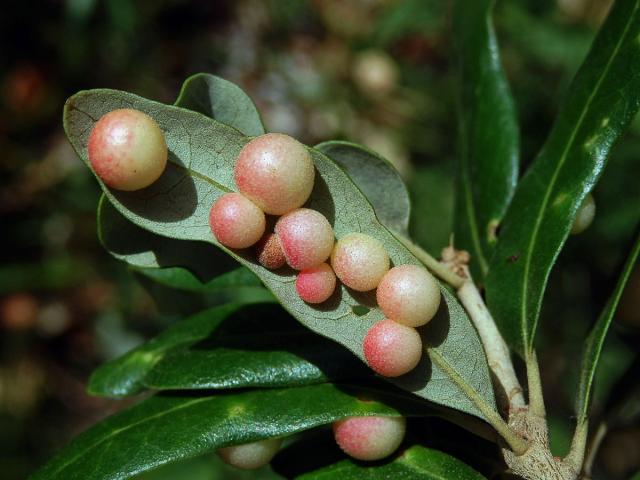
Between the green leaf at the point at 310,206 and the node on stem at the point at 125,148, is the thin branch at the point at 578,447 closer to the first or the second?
the green leaf at the point at 310,206

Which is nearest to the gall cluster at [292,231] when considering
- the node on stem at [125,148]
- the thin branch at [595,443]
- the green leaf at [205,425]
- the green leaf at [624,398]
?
the node on stem at [125,148]

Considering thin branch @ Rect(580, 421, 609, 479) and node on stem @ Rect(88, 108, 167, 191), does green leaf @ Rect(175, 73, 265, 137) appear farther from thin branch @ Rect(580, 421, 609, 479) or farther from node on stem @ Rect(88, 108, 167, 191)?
thin branch @ Rect(580, 421, 609, 479)

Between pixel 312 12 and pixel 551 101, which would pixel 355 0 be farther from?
pixel 551 101

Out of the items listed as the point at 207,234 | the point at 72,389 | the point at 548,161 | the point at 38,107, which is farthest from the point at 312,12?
the point at 207,234

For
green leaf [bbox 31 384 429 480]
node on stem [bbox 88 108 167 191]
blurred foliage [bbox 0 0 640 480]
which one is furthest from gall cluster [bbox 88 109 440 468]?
blurred foliage [bbox 0 0 640 480]

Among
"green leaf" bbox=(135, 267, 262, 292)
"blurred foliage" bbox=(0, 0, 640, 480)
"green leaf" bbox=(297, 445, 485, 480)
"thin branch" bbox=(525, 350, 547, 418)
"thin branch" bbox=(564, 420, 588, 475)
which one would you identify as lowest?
"blurred foliage" bbox=(0, 0, 640, 480)

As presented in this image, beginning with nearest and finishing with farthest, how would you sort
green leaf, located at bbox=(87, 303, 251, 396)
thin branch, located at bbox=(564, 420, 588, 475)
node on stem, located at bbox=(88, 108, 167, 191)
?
node on stem, located at bbox=(88, 108, 167, 191) < thin branch, located at bbox=(564, 420, 588, 475) < green leaf, located at bbox=(87, 303, 251, 396)

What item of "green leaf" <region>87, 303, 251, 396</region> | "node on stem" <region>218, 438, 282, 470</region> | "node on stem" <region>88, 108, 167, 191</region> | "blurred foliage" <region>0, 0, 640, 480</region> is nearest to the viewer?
"node on stem" <region>88, 108, 167, 191</region>
